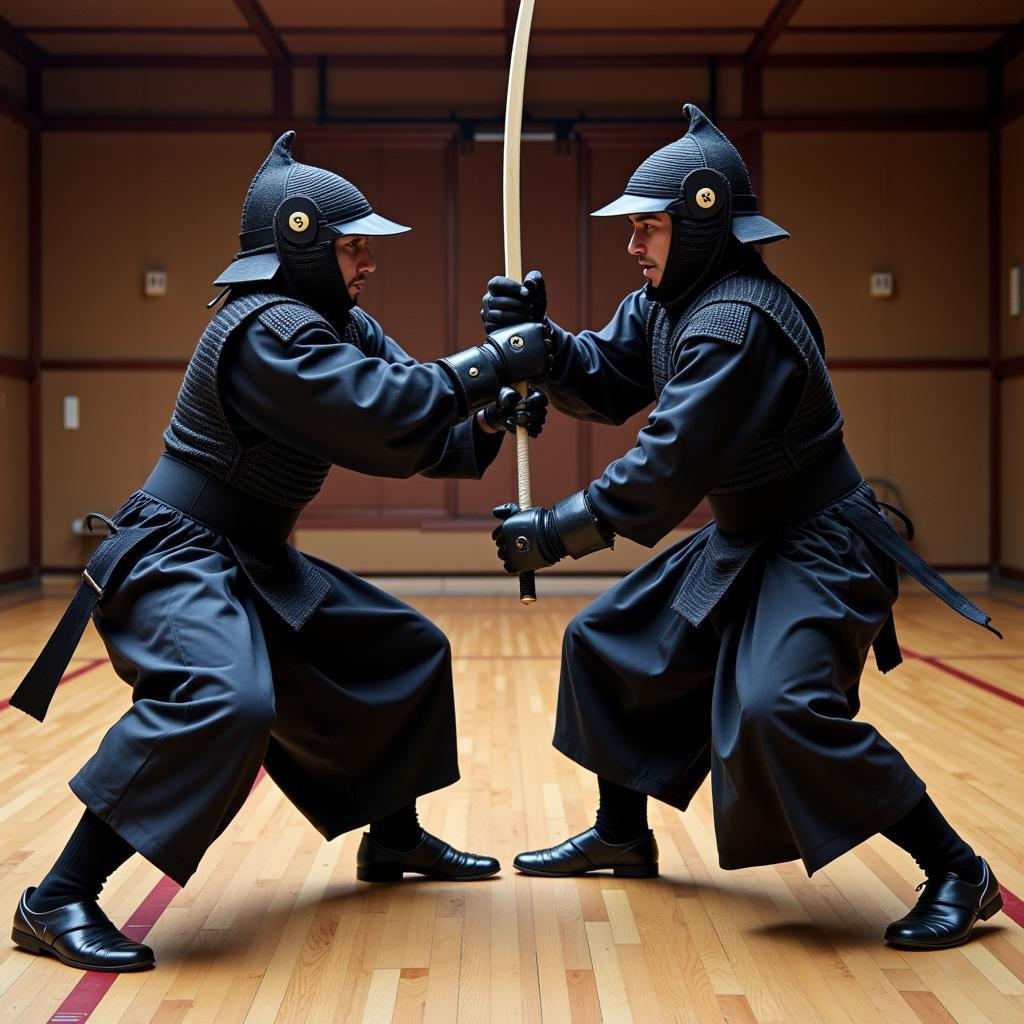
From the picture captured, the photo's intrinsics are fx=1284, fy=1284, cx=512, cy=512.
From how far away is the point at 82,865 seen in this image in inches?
84.1

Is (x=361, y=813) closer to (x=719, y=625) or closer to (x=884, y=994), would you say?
(x=719, y=625)

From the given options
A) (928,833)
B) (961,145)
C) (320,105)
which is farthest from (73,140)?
(928,833)

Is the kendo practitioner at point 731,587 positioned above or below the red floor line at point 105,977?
Answer: above

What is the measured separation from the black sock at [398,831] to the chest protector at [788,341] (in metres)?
0.91

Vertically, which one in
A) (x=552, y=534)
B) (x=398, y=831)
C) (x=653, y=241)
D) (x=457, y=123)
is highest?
(x=457, y=123)

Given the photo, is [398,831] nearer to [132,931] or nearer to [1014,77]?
[132,931]

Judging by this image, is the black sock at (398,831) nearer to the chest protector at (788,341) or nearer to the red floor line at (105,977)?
the red floor line at (105,977)

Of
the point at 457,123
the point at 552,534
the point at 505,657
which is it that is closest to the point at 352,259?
the point at 552,534

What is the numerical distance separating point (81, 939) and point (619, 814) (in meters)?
1.07

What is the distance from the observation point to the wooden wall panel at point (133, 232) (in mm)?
8102

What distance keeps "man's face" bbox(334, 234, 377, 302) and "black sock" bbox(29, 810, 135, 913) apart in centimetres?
107

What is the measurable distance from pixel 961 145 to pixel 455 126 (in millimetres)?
3182

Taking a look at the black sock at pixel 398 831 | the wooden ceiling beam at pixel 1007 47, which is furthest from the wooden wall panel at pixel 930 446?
the black sock at pixel 398 831

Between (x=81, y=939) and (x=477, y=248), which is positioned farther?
(x=477, y=248)
